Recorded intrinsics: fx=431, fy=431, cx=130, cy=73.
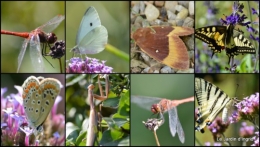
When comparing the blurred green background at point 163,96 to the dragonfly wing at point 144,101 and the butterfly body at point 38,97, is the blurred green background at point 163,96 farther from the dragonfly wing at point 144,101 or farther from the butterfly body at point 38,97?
the butterfly body at point 38,97

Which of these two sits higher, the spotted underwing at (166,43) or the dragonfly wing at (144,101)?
the spotted underwing at (166,43)

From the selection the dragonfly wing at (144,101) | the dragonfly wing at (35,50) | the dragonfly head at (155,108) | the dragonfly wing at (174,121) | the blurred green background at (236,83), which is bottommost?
the dragonfly wing at (174,121)

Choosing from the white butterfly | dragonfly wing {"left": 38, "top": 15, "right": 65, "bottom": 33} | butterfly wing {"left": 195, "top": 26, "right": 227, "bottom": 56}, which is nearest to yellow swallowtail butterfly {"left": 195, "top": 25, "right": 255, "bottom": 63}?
butterfly wing {"left": 195, "top": 26, "right": 227, "bottom": 56}

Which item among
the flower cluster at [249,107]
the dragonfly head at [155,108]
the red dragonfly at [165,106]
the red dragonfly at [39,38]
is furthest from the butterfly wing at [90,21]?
the flower cluster at [249,107]

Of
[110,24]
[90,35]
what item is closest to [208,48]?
[110,24]

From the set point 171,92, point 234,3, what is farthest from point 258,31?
point 171,92

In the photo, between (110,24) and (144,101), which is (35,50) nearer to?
(110,24)
